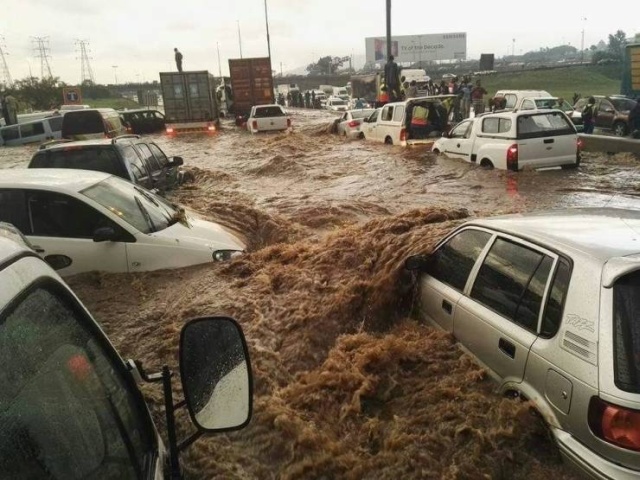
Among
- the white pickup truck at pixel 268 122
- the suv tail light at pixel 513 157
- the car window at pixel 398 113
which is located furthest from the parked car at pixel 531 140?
the white pickup truck at pixel 268 122

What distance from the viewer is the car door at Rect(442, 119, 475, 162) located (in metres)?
12.9

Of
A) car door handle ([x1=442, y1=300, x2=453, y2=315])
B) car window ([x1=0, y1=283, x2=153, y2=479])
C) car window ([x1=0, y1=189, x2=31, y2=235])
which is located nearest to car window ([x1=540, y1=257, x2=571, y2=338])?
car door handle ([x1=442, y1=300, x2=453, y2=315])

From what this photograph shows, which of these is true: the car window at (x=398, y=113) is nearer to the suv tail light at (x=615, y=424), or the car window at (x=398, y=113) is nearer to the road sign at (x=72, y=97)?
the suv tail light at (x=615, y=424)

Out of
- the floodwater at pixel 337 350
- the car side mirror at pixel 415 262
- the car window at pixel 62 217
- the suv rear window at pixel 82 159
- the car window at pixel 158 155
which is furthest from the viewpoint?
the car window at pixel 158 155

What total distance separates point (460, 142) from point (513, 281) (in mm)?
10539

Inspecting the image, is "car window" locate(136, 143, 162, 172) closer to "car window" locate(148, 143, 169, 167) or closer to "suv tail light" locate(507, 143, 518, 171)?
"car window" locate(148, 143, 169, 167)

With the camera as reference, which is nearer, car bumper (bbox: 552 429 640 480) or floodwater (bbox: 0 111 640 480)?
car bumper (bbox: 552 429 640 480)

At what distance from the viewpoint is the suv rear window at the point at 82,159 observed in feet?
27.8

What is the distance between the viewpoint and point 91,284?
546cm

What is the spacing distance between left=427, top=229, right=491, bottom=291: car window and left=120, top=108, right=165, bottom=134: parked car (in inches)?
1094

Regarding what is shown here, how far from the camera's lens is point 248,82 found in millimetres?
31875

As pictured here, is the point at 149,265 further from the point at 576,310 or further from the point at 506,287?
the point at 576,310

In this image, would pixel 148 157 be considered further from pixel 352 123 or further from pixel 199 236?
pixel 352 123

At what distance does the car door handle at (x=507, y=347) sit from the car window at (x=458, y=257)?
67 cm
